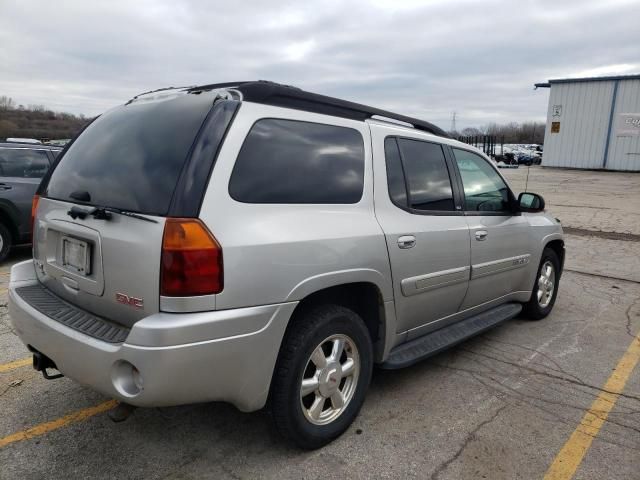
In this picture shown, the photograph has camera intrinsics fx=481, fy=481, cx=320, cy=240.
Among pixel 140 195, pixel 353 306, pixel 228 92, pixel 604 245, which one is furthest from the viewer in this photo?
pixel 604 245

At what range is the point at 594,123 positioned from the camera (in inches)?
1142

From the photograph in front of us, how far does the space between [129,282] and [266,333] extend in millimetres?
665

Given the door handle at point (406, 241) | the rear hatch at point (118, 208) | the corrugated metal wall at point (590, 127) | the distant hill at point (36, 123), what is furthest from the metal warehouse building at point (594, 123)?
the rear hatch at point (118, 208)

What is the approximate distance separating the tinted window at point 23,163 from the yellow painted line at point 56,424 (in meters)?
5.50

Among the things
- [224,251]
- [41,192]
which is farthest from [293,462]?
[41,192]

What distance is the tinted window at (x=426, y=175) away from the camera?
10.6 ft

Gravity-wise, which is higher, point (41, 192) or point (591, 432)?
point (41, 192)

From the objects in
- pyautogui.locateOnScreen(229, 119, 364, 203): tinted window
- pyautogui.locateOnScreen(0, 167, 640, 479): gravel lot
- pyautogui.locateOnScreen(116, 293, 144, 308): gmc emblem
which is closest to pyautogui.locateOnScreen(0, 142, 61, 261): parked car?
pyautogui.locateOnScreen(0, 167, 640, 479): gravel lot

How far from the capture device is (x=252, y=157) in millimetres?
2344

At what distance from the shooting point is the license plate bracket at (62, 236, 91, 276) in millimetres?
2395

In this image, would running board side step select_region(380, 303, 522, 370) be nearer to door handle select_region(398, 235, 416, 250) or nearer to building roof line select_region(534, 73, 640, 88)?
door handle select_region(398, 235, 416, 250)

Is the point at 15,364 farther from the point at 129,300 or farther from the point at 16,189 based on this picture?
the point at 16,189

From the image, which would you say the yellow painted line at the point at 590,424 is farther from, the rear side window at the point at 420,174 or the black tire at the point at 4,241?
the black tire at the point at 4,241

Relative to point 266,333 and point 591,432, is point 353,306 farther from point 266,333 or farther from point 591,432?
point 591,432
